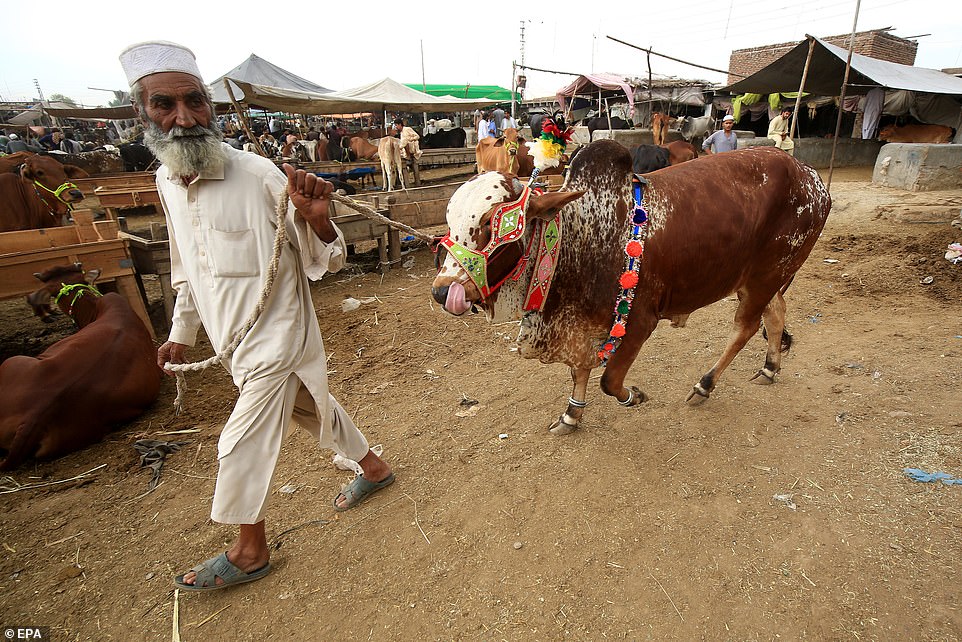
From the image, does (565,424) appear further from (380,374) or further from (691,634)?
(380,374)

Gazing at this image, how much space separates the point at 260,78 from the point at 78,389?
1159cm

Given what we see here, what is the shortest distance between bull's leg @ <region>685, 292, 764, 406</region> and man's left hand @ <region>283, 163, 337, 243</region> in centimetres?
271

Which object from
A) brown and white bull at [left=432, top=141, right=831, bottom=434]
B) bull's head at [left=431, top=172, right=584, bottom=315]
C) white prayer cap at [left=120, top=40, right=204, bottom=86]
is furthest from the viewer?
brown and white bull at [left=432, top=141, right=831, bottom=434]

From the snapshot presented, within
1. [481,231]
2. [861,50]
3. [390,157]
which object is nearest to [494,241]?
[481,231]

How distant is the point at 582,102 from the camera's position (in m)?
22.1

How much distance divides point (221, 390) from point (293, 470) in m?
1.47

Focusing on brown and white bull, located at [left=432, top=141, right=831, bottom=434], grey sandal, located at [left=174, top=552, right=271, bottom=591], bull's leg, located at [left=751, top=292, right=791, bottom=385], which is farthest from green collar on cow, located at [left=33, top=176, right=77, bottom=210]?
bull's leg, located at [left=751, top=292, right=791, bottom=385]

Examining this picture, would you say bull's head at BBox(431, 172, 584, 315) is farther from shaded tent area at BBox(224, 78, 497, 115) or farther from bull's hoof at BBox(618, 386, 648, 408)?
shaded tent area at BBox(224, 78, 497, 115)

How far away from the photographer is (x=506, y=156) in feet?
33.6

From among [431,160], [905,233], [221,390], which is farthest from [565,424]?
[431,160]

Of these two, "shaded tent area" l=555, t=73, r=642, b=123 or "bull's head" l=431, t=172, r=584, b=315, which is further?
"shaded tent area" l=555, t=73, r=642, b=123

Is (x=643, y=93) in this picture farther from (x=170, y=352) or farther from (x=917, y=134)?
(x=170, y=352)

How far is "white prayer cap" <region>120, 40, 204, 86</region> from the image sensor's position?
1.81 m

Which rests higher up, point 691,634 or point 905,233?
point 905,233
